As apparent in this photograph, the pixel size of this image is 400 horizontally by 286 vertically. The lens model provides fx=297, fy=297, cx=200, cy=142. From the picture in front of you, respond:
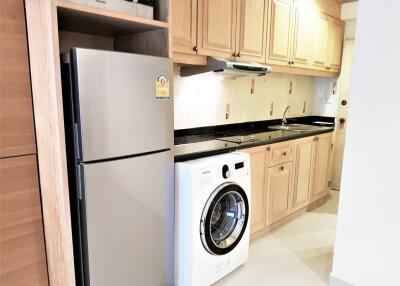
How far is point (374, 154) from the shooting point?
1.90 meters

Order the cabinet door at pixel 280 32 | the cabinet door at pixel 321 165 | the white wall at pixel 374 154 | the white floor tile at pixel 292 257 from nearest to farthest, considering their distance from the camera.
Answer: the white wall at pixel 374 154 → the white floor tile at pixel 292 257 → the cabinet door at pixel 280 32 → the cabinet door at pixel 321 165

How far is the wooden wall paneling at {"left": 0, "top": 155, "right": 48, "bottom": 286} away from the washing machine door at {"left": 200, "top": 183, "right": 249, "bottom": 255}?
105 cm

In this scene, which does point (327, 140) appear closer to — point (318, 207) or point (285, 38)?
point (318, 207)

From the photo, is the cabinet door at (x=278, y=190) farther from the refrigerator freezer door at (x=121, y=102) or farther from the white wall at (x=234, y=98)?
the refrigerator freezer door at (x=121, y=102)

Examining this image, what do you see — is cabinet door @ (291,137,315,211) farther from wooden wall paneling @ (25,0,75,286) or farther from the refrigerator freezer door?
wooden wall paneling @ (25,0,75,286)

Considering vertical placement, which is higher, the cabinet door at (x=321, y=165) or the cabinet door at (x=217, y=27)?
the cabinet door at (x=217, y=27)

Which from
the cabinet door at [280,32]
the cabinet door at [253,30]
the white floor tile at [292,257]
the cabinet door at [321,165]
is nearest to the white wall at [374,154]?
the white floor tile at [292,257]

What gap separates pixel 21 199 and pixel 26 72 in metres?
0.64

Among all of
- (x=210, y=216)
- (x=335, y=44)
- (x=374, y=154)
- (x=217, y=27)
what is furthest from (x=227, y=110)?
(x=335, y=44)

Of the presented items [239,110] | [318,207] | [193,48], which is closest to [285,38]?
[239,110]

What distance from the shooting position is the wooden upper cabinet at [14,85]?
4.56ft

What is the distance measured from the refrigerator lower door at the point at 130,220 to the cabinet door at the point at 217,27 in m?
1.03

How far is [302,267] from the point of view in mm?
2396

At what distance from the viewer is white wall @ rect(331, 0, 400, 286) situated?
181cm
